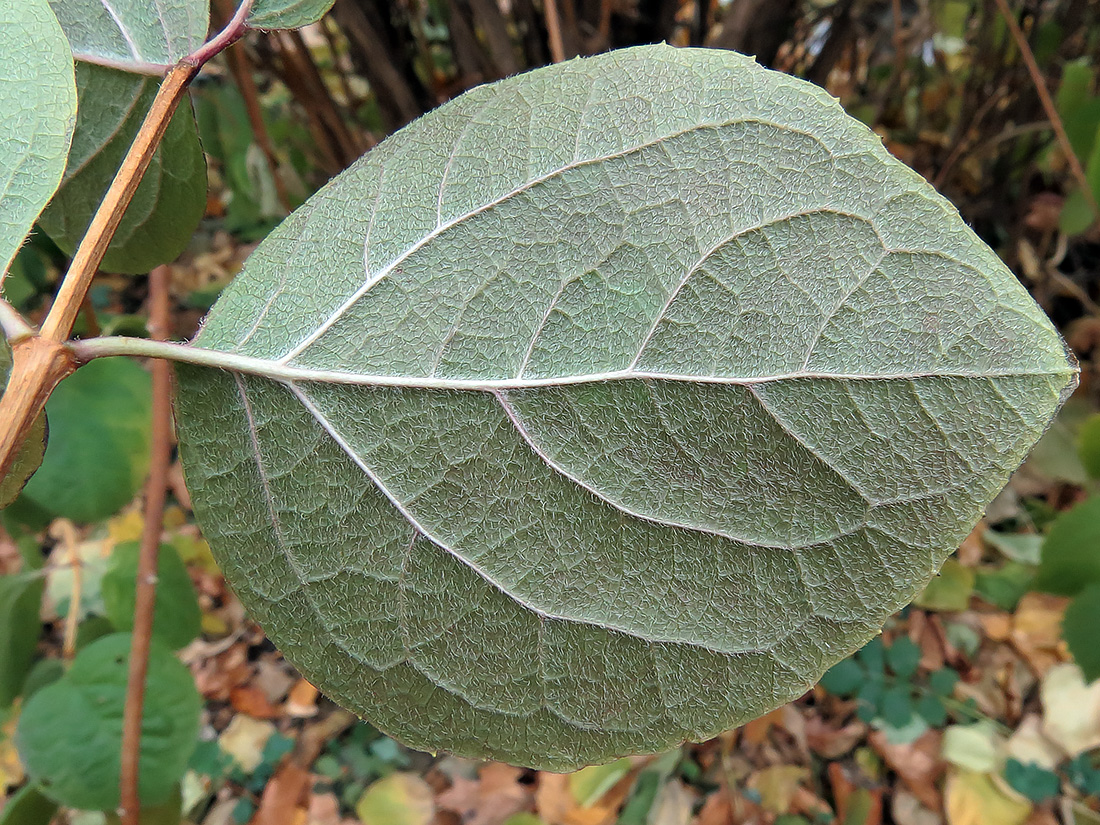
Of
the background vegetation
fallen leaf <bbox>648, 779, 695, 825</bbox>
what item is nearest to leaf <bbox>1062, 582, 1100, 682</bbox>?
the background vegetation

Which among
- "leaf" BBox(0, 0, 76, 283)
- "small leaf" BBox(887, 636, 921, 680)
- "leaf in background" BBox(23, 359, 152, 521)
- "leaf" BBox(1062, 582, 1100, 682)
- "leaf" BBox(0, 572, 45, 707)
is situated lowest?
"small leaf" BBox(887, 636, 921, 680)

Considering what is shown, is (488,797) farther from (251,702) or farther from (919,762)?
(919,762)

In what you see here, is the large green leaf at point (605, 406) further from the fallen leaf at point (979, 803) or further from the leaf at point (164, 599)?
the fallen leaf at point (979, 803)

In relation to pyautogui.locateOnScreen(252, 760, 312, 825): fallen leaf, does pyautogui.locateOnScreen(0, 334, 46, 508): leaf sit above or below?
above

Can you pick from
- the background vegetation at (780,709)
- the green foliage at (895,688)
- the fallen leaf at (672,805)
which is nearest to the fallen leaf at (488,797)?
the background vegetation at (780,709)

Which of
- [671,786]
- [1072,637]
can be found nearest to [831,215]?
[1072,637]

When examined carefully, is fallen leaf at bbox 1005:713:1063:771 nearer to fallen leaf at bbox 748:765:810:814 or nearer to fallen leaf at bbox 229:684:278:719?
fallen leaf at bbox 748:765:810:814

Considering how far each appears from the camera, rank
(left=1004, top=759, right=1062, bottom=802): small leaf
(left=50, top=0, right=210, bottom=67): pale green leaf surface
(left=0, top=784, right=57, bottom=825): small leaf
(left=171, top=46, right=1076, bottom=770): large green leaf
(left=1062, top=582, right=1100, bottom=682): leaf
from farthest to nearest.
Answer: (left=1004, top=759, right=1062, bottom=802): small leaf, (left=1062, top=582, right=1100, bottom=682): leaf, (left=0, top=784, right=57, bottom=825): small leaf, (left=50, top=0, right=210, bottom=67): pale green leaf surface, (left=171, top=46, right=1076, bottom=770): large green leaf

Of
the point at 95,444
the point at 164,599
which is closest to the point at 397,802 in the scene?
the point at 164,599
